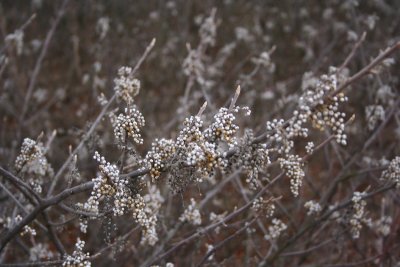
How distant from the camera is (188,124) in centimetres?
178

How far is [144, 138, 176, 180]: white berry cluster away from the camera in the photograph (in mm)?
1765

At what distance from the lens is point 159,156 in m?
1.77

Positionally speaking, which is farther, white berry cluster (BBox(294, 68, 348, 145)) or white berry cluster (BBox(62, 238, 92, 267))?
white berry cluster (BBox(62, 238, 92, 267))

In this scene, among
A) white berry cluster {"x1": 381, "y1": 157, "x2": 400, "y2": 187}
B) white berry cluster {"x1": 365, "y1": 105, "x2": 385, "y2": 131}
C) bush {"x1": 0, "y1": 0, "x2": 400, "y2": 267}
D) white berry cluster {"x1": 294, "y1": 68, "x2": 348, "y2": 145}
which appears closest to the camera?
white berry cluster {"x1": 294, "y1": 68, "x2": 348, "y2": 145}

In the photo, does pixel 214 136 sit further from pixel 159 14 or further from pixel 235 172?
pixel 159 14

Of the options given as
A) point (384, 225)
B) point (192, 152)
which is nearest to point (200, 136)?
point (192, 152)

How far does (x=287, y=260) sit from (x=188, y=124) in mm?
2724

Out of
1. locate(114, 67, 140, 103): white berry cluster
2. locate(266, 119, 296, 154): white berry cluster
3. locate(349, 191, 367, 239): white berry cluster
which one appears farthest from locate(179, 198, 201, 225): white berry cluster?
locate(266, 119, 296, 154): white berry cluster

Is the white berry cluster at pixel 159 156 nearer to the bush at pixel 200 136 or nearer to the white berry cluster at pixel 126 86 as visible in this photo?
the bush at pixel 200 136

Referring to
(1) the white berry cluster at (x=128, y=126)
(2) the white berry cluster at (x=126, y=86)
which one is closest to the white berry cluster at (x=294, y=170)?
(1) the white berry cluster at (x=128, y=126)

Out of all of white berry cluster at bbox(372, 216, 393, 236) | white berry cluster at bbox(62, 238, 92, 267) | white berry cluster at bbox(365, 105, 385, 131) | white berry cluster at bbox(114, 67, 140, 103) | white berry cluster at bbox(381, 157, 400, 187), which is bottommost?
white berry cluster at bbox(381, 157, 400, 187)

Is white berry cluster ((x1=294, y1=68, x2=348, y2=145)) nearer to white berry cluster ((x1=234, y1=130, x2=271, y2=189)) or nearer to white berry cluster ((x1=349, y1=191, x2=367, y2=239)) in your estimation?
white berry cluster ((x1=234, y1=130, x2=271, y2=189))

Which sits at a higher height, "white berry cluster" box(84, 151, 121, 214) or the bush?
the bush

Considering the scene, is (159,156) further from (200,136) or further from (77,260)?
(77,260)
